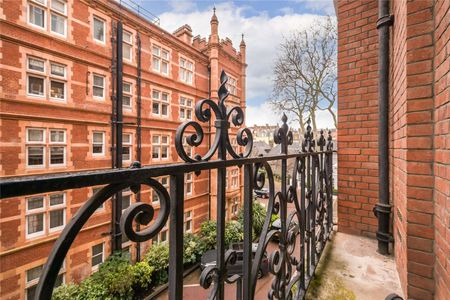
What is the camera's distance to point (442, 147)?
3.56 feet

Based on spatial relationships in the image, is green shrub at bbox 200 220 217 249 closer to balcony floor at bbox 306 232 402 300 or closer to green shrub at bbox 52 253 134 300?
green shrub at bbox 52 253 134 300

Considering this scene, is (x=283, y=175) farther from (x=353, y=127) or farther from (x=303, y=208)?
(x=353, y=127)

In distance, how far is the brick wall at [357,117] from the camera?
2547mm

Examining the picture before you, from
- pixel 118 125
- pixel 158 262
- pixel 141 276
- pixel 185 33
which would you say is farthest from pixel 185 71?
pixel 141 276

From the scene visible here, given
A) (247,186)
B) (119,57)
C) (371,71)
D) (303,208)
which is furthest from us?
(119,57)

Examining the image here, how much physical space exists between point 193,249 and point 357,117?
30.5 feet

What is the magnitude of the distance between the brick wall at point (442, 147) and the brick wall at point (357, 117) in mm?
1443

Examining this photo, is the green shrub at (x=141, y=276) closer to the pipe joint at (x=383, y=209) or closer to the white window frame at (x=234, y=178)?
the white window frame at (x=234, y=178)

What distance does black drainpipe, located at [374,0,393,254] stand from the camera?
7.07 feet

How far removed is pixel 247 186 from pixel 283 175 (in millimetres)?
476

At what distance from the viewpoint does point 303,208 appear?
156 centimetres

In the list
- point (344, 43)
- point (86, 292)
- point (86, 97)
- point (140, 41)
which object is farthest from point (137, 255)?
point (344, 43)

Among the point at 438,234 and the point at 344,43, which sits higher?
the point at 344,43

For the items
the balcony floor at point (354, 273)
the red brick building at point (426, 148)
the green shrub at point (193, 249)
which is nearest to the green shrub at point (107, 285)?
the green shrub at point (193, 249)
